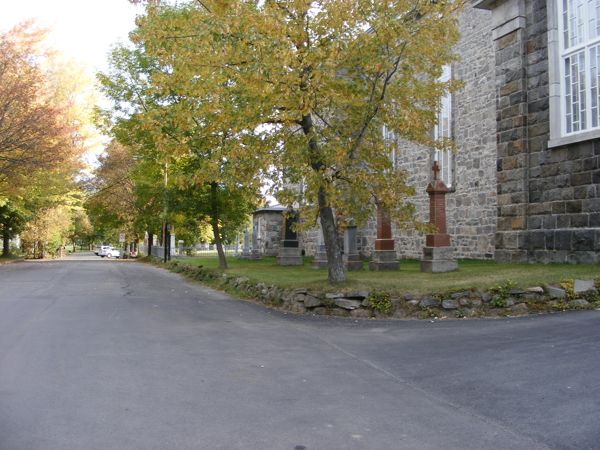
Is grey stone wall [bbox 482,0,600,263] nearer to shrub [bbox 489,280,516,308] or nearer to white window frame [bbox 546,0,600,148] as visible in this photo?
white window frame [bbox 546,0,600,148]

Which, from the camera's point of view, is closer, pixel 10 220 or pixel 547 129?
pixel 547 129

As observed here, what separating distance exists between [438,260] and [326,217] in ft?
12.7

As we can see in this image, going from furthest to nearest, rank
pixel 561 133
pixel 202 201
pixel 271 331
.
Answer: pixel 202 201, pixel 561 133, pixel 271 331

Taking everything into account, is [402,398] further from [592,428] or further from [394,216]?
[394,216]

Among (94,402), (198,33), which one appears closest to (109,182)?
(198,33)

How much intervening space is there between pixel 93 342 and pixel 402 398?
4424 mm

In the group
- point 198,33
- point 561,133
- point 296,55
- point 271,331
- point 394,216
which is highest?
point 198,33

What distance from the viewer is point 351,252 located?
669 inches

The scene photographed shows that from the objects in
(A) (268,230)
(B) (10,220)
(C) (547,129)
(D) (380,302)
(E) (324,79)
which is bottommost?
(D) (380,302)

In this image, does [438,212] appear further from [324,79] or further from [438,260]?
[324,79]

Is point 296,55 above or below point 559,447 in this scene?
above

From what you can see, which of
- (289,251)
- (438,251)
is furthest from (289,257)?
(438,251)

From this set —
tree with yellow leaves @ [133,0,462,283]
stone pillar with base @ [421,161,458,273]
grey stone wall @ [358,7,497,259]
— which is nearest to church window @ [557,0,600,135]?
tree with yellow leaves @ [133,0,462,283]

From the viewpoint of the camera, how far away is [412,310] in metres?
9.41
